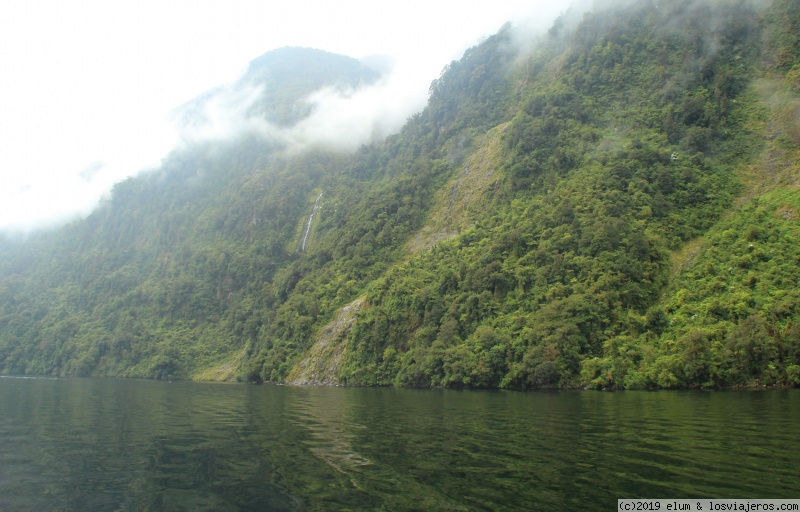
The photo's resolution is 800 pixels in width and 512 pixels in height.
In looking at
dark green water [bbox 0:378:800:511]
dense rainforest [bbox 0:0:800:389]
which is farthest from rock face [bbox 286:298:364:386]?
dark green water [bbox 0:378:800:511]

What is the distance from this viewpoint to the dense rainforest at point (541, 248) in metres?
67.7

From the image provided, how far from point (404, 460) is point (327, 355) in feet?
295

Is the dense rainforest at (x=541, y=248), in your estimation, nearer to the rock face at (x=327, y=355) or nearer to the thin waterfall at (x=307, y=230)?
the rock face at (x=327, y=355)

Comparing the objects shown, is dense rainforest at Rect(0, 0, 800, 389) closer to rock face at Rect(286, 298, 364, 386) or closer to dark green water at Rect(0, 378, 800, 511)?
rock face at Rect(286, 298, 364, 386)

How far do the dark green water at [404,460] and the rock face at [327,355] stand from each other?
227 feet

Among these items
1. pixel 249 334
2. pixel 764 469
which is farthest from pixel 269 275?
pixel 764 469

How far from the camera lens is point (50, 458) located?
21.9 meters

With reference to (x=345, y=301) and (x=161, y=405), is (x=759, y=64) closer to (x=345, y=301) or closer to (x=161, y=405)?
(x=345, y=301)

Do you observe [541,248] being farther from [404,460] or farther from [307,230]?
[307,230]

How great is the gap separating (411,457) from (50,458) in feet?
52.5

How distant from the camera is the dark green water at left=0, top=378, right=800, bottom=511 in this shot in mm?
14891

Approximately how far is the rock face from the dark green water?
69.3m

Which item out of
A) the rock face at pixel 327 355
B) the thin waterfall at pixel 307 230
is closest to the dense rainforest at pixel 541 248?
the rock face at pixel 327 355

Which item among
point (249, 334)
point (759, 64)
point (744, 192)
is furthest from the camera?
point (249, 334)
